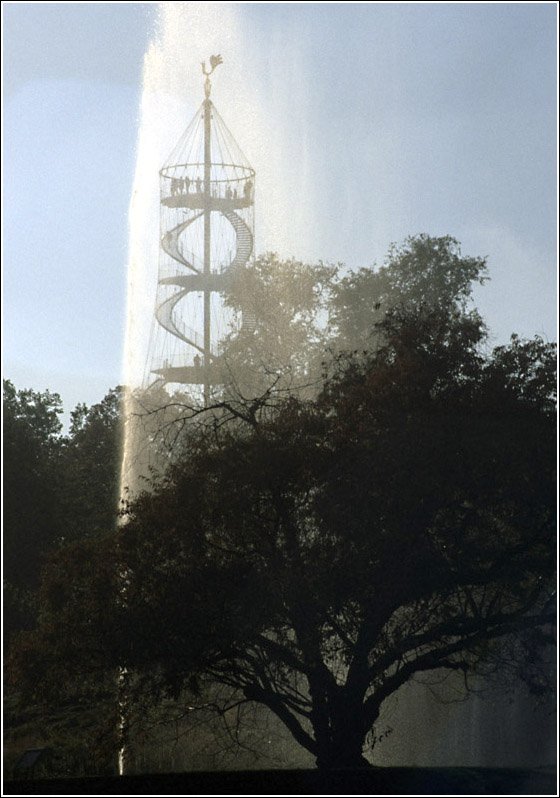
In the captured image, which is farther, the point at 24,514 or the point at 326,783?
the point at 24,514

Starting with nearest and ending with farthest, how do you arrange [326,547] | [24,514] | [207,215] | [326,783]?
[326,783] → [326,547] → [24,514] → [207,215]

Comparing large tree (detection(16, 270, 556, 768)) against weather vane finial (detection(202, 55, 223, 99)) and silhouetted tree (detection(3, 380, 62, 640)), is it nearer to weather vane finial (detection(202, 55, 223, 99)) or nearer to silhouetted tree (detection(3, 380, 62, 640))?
silhouetted tree (detection(3, 380, 62, 640))

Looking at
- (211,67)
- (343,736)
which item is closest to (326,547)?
(343,736)

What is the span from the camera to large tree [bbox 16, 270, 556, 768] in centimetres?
1736

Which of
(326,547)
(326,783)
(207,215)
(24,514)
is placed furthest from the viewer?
(207,215)

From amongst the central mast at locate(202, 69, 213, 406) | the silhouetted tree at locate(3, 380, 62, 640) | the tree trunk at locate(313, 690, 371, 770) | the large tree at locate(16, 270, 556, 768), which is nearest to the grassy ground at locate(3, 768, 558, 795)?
the tree trunk at locate(313, 690, 371, 770)

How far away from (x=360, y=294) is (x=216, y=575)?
81.6 feet

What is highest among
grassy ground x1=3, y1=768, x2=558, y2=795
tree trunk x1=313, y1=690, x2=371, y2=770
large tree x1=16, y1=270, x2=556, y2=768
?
large tree x1=16, y1=270, x2=556, y2=768

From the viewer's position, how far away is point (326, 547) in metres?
17.8

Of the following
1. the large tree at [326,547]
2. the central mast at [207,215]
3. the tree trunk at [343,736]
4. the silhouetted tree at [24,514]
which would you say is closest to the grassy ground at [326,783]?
the tree trunk at [343,736]

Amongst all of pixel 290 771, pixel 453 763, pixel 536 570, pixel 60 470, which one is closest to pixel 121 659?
pixel 290 771

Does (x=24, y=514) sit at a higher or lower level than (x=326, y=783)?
higher

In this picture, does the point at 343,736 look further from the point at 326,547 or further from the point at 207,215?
the point at 207,215

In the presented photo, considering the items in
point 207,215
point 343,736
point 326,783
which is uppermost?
point 207,215
